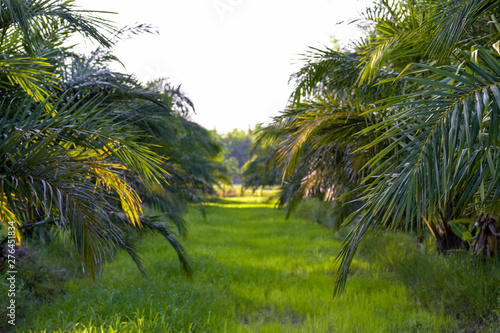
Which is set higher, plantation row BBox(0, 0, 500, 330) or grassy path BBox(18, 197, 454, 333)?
plantation row BBox(0, 0, 500, 330)

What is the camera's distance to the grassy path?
12.1 feet

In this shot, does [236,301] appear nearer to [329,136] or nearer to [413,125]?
[329,136]

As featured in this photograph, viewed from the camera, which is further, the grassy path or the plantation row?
the grassy path

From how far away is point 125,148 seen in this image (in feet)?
9.79

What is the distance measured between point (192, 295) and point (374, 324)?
2.06m

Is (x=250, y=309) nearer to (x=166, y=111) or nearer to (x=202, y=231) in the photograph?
(x=166, y=111)

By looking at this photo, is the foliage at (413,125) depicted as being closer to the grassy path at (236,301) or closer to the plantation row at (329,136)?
the plantation row at (329,136)

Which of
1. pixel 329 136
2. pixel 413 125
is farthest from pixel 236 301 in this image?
pixel 413 125

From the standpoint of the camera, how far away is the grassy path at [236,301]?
146 inches

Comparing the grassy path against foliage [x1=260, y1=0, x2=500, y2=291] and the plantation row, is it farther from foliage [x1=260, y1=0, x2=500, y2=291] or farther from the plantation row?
foliage [x1=260, y1=0, x2=500, y2=291]

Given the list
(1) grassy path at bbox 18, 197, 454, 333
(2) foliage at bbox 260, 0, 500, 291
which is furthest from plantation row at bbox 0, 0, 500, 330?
(1) grassy path at bbox 18, 197, 454, 333

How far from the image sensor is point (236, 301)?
16.1 ft

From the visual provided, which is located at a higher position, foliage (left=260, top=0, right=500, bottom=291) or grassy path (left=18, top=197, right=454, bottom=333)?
foliage (left=260, top=0, right=500, bottom=291)

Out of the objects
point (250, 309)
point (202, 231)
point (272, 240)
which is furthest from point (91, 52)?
point (202, 231)
